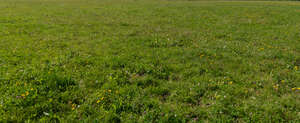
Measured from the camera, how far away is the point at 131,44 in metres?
11.7

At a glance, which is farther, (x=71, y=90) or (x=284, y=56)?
(x=284, y=56)

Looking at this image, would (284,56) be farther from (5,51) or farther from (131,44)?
(5,51)

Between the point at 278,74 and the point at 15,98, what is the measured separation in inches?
348

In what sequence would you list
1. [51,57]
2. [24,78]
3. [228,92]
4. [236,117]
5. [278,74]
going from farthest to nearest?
1. [51,57]
2. [278,74]
3. [24,78]
4. [228,92]
5. [236,117]

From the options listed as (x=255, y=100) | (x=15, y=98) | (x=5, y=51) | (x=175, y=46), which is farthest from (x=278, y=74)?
(x=5, y=51)

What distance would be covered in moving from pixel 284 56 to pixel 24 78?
11059 mm

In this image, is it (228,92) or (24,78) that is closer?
(228,92)

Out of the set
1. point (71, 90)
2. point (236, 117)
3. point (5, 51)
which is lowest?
point (236, 117)

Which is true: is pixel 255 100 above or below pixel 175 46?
below

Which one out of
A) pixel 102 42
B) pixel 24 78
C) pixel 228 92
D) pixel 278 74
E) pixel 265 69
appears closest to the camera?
pixel 228 92

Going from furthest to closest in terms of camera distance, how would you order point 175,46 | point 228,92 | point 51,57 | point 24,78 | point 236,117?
point 175,46 < point 51,57 < point 24,78 < point 228,92 < point 236,117

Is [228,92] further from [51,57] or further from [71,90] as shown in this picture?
[51,57]

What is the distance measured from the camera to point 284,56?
30.7 feet

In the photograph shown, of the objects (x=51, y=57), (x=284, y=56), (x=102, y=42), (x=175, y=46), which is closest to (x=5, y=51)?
(x=51, y=57)
